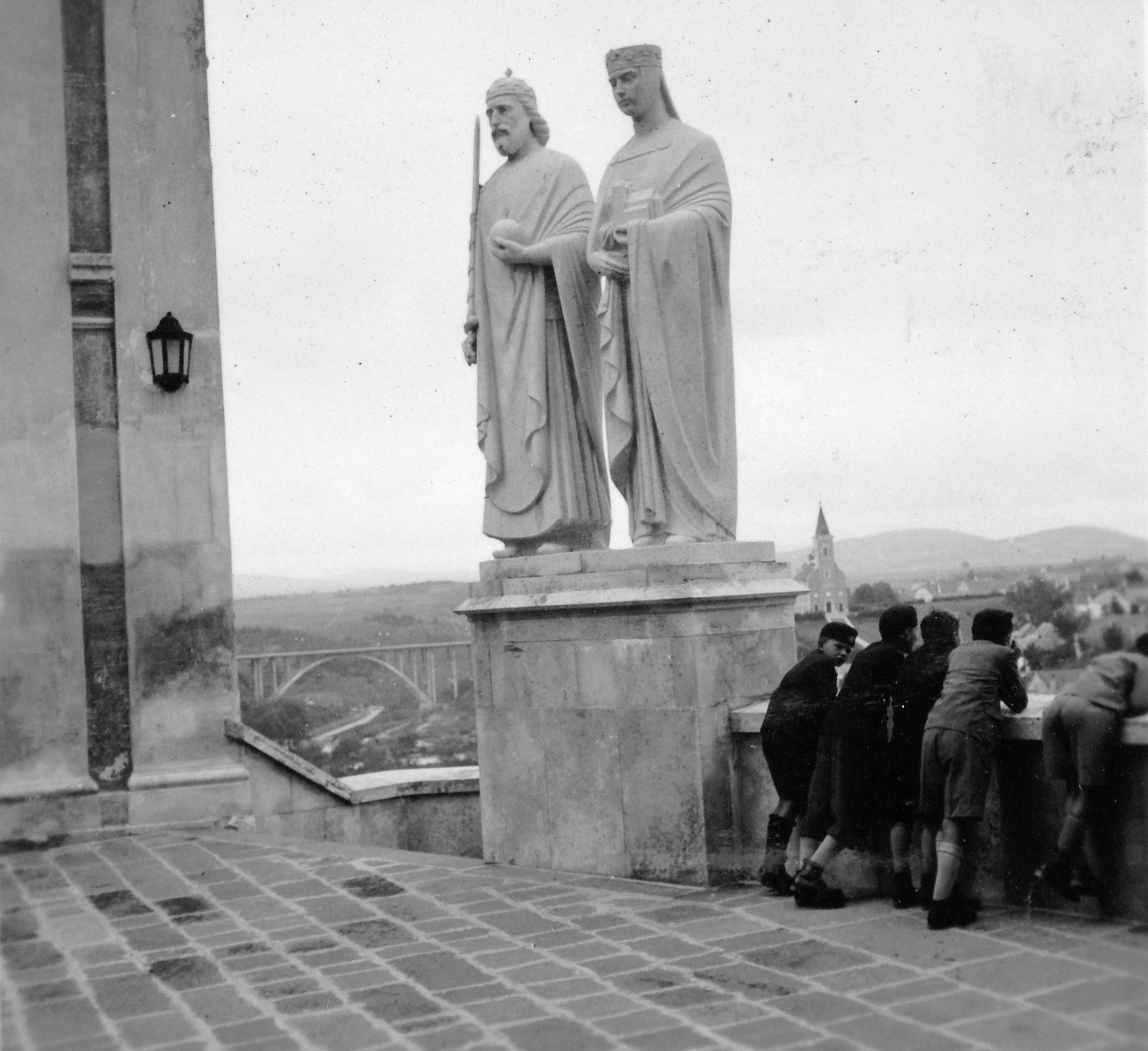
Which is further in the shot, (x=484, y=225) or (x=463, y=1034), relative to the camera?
(x=484, y=225)

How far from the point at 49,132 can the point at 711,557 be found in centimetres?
566

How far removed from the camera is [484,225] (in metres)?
8.05

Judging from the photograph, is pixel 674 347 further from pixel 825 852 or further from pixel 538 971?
pixel 538 971

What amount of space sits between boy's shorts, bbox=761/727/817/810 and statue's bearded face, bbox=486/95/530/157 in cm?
358

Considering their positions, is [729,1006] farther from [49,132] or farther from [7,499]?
A: [49,132]

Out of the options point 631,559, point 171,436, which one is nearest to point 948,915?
point 631,559

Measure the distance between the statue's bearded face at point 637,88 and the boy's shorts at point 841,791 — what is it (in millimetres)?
3308

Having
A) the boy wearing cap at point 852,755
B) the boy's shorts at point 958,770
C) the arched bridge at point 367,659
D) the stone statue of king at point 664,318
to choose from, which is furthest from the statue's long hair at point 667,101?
the arched bridge at point 367,659

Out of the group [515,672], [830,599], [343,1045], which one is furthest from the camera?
[515,672]

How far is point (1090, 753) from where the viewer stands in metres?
5.29

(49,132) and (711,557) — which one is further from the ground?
(49,132)

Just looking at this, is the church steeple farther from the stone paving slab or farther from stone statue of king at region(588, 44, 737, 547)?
the stone paving slab

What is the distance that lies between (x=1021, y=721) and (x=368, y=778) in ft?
19.7

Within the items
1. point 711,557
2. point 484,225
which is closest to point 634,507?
point 711,557
